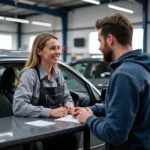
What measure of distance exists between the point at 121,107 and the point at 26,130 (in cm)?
66

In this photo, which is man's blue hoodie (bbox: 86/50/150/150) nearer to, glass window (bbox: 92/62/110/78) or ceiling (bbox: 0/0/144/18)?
glass window (bbox: 92/62/110/78)

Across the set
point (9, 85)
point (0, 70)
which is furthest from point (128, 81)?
point (0, 70)

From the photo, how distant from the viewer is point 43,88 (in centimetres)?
252

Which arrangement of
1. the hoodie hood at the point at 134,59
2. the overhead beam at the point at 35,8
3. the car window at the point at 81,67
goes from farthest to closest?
1. the overhead beam at the point at 35,8
2. the car window at the point at 81,67
3. the hoodie hood at the point at 134,59

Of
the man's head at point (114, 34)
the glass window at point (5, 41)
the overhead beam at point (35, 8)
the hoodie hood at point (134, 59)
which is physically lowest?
the hoodie hood at point (134, 59)

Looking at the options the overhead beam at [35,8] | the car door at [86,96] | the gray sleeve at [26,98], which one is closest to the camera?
the gray sleeve at [26,98]

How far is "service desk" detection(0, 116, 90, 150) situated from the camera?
1.70 meters

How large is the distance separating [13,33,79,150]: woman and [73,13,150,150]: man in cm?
65

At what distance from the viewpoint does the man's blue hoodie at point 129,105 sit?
159 centimetres

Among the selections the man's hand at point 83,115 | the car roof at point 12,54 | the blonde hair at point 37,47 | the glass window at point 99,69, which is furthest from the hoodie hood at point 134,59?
the glass window at point 99,69

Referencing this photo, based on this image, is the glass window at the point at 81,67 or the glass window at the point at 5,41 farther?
the glass window at the point at 5,41

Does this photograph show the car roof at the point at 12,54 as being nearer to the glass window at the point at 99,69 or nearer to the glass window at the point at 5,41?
the glass window at the point at 99,69

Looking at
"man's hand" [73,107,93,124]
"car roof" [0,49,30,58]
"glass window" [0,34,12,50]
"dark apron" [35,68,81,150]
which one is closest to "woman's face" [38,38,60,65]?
"dark apron" [35,68,81,150]

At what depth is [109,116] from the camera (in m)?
1.65
